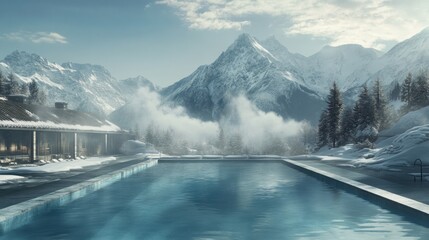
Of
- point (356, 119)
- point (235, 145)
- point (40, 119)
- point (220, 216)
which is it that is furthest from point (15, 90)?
point (220, 216)

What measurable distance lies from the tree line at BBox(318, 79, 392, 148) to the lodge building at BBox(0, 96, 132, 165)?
3136 cm

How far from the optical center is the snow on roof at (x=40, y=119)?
3284cm

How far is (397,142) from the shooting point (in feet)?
111

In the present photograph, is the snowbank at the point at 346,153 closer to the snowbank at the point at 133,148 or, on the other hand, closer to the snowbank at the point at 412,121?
the snowbank at the point at 412,121

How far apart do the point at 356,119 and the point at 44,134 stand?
160 feet

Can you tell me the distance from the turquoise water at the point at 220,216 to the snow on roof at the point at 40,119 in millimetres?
13759

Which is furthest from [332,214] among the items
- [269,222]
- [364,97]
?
[364,97]

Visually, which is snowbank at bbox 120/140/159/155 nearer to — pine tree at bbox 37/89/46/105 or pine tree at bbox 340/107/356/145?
pine tree at bbox 340/107/356/145

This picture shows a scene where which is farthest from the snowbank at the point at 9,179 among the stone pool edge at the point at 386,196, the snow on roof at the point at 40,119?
the stone pool edge at the point at 386,196

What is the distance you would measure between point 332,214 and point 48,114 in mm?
31762

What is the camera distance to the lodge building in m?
32.6

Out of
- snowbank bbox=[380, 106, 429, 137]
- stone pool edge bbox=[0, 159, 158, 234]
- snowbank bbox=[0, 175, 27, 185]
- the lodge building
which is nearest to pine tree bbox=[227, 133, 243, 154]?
snowbank bbox=[380, 106, 429, 137]

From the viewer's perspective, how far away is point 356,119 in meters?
71.2

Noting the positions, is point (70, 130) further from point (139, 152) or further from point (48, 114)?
point (139, 152)
